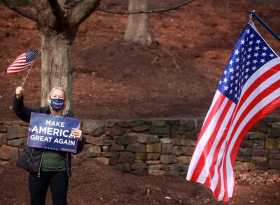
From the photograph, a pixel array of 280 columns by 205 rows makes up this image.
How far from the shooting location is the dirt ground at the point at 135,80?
5.30 meters

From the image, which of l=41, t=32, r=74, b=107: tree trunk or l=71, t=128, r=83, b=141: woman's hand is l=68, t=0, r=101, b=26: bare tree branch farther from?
l=71, t=128, r=83, b=141: woman's hand

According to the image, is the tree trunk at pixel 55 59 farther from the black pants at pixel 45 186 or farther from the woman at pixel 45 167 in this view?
the black pants at pixel 45 186

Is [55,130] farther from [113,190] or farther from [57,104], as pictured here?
[113,190]

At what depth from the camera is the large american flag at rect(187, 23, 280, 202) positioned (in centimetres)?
386

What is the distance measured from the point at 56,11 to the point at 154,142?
3.30 meters

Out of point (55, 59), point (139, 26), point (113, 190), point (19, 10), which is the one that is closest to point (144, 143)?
point (113, 190)

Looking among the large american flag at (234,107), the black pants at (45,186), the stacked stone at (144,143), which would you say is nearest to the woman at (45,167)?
the black pants at (45,186)

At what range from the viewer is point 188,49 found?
14.6 meters

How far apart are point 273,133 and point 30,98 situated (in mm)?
5963

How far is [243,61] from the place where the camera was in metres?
4.00

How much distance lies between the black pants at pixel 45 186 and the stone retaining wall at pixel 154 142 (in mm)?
2836

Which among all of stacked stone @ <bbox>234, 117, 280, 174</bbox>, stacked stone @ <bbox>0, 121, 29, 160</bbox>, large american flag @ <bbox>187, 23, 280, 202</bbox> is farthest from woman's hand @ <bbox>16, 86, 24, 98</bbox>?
stacked stone @ <bbox>234, 117, 280, 174</bbox>

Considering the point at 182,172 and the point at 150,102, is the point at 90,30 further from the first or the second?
the point at 182,172

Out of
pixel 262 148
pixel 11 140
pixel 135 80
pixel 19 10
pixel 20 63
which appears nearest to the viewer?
pixel 20 63
